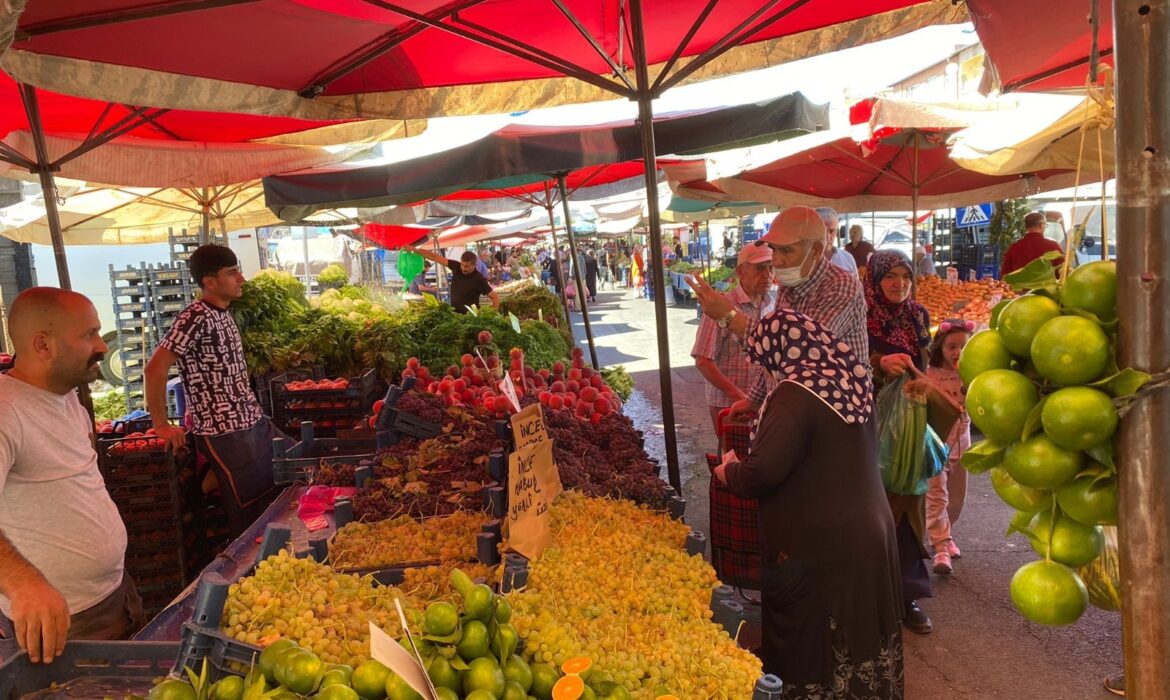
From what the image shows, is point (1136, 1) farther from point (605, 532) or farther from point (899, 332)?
point (899, 332)

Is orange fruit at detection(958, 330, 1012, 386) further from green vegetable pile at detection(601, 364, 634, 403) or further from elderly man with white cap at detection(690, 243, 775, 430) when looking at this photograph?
green vegetable pile at detection(601, 364, 634, 403)

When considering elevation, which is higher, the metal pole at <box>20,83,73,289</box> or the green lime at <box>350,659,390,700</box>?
the metal pole at <box>20,83,73,289</box>

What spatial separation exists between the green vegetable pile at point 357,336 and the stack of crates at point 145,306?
2103 millimetres

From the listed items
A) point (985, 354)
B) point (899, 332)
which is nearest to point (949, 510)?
point (899, 332)

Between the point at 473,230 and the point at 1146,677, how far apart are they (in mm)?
20969

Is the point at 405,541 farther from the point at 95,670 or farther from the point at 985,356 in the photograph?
Result: the point at 985,356

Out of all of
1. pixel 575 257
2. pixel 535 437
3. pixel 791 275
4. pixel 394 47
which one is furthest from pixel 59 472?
pixel 575 257

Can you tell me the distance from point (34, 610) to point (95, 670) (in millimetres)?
213

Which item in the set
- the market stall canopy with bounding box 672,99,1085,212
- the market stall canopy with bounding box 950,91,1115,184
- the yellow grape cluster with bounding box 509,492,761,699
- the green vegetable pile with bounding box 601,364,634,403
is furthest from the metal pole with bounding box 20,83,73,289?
the market stall canopy with bounding box 950,91,1115,184

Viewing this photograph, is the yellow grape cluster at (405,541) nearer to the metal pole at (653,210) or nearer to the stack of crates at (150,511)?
the metal pole at (653,210)

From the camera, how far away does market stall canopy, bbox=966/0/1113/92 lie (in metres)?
2.79

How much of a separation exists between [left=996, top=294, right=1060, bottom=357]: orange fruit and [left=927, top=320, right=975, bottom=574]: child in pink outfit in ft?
13.0

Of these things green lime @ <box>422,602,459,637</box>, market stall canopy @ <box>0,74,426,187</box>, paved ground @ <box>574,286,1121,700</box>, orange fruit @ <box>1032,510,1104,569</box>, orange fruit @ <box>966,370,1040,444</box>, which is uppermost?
market stall canopy @ <box>0,74,426,187</box>

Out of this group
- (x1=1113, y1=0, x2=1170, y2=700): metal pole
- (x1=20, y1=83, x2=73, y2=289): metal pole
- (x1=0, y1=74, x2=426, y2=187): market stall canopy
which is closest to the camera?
(x1=1113, y1=0, x2=1170, y2=700): metal pole
